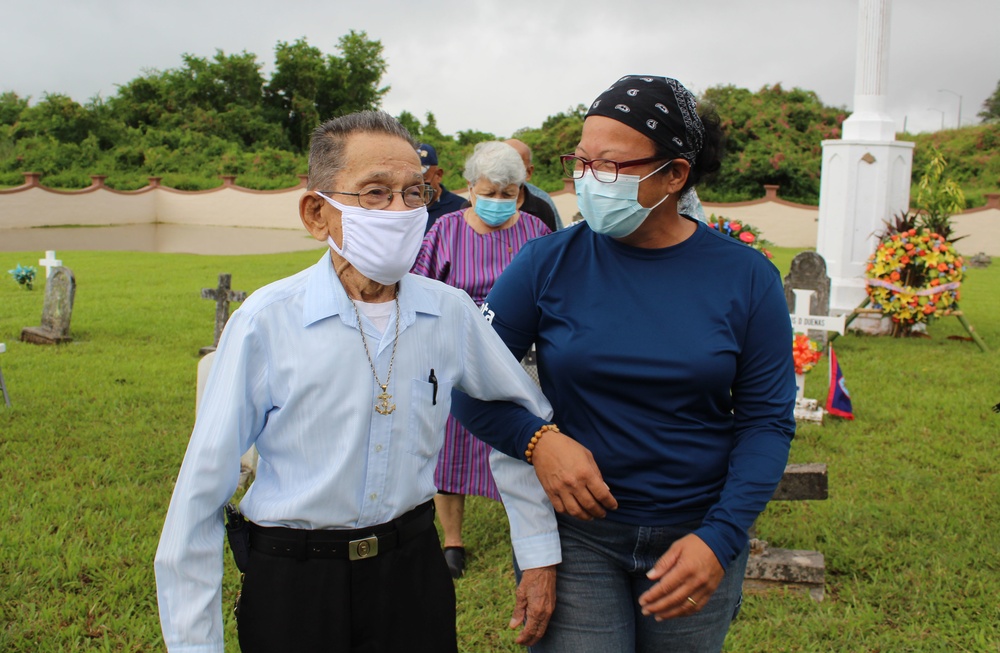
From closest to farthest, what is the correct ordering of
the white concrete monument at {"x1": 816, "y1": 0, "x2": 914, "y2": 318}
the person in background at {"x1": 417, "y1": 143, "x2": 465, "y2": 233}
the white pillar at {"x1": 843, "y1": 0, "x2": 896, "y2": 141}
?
the person in background at {"x1": 417, "y1": 143, "x2": 465, "y2": 233} → the white pillar at {"x1": 843, "y1": 0, "x2": 896, "y2": 141} → the white concrete monument at {"x1": 816, "y1": 0, "x2": 914, "y2": 318}

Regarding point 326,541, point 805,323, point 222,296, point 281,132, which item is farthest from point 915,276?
point 281,132

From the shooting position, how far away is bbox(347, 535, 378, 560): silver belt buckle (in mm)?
1963

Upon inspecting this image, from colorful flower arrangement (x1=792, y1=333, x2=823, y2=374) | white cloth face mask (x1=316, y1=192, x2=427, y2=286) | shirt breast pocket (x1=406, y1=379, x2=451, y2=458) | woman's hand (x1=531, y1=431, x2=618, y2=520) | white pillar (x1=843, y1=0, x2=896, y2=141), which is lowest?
colorful flower arrangement (x1=792, y1=333, x2=823, y2=374)

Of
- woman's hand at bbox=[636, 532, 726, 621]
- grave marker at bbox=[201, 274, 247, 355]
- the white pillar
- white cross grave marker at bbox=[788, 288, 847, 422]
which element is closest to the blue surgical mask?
woman's hand at bbox=[636, 532, 726, 621]

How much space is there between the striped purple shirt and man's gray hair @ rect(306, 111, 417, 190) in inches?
90.1

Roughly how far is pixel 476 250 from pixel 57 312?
24.6 ft

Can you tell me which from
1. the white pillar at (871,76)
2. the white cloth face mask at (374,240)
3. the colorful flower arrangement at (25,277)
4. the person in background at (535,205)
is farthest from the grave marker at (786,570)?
the colorful flower arrangement at (25,277)

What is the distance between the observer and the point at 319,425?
6.28ft

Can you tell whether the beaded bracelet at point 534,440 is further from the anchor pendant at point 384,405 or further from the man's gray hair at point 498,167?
the man's gray hair at point 498,167

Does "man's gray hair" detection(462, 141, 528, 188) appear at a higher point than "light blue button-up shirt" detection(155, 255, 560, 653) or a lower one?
higher

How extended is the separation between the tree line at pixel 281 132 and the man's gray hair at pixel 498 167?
22.2 m

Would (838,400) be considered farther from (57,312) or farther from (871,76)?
(57,312)

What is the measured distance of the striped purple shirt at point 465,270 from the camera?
4355 millimetres

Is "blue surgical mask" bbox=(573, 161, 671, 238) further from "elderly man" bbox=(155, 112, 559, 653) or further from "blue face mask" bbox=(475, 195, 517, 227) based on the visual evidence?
"blue face mask" bbox=(475, 195, 517, 227)
